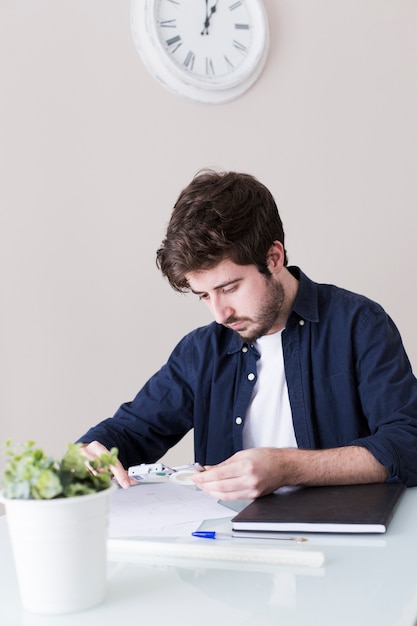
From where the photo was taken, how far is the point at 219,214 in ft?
5.86

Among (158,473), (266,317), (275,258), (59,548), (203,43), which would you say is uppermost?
(203,43)

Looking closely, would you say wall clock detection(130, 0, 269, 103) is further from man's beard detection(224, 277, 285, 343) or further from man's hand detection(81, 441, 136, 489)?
man's hand detection(81, 441, 136, 489)

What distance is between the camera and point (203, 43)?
8.60 feet

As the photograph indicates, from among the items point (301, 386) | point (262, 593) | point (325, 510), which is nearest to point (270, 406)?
point (301, 386)

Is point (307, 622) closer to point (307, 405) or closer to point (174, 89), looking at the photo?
point (307, 405)

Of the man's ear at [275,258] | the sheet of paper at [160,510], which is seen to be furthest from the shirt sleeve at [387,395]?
the sheet of paper at [160,510]

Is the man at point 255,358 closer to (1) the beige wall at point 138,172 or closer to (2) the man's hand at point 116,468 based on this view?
(2) the man's hand at point 116,468

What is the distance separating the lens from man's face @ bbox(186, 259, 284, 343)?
177 cm

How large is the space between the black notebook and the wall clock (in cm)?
154

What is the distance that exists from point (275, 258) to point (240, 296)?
15 cm

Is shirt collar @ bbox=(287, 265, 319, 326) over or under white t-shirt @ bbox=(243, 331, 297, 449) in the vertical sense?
over

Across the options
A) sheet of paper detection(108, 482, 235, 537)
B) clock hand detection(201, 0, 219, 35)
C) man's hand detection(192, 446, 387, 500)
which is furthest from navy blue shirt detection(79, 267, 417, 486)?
clock hand detection(201, 0, 219, 35)

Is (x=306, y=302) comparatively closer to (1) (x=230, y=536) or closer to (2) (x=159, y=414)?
(2) (x=159, y=414)

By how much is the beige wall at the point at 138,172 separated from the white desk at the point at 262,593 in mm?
1407
